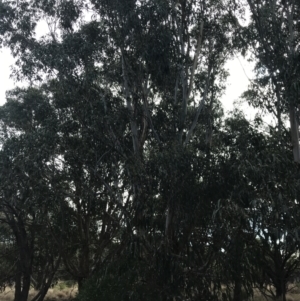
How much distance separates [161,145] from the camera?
11.0 m

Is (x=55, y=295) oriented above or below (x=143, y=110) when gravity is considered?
below

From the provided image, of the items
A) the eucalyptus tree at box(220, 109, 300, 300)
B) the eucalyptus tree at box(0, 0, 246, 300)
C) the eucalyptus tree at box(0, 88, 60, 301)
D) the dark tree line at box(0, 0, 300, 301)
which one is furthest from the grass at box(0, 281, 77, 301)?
the eucalyptus tree at box(220, 109, 300, 300)

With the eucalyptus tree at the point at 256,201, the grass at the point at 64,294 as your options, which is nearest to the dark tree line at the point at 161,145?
the eucalyptus tree at the point at 256,201

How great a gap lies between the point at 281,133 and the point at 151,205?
357 cm

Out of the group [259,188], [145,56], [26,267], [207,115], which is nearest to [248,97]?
[207,115]

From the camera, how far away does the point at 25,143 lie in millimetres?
11883

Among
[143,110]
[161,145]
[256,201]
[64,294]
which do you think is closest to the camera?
[256,201]

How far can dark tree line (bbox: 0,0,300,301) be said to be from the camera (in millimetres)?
9617

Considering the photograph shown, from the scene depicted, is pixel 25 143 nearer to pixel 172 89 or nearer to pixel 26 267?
pixel 172 89

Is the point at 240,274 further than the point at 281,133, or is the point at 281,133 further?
the point at 281,133

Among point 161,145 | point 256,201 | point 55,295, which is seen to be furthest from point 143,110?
point 55,295

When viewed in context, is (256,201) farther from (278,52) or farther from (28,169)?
(28,169)

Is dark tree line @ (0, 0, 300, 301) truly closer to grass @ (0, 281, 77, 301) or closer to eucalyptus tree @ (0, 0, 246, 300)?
eucalyptus tree @ (0, 0, 246, 300)

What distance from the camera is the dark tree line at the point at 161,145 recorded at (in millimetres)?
9617
